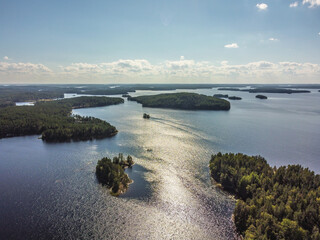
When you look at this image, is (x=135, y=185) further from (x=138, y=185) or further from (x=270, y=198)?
(x=270, y=198)

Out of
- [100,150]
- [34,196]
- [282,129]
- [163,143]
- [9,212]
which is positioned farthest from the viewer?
[282,129]

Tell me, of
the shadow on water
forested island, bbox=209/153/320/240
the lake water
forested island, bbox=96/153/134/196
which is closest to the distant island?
the lake water

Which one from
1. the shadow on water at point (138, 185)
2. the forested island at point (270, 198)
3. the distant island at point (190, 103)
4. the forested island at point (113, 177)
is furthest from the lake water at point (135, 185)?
the distant island at point (190, 103)

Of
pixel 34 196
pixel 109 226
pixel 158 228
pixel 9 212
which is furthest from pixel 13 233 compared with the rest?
pixel 158 228

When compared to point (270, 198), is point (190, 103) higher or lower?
higher

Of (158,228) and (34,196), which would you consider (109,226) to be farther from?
(34,196)

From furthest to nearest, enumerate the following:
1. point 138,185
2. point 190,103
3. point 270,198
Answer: point 190,103, point 138,185, point 270,198

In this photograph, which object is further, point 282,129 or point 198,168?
point 282,129

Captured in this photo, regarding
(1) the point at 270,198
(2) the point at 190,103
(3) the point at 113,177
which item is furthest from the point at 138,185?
(2) the point at 190,103
